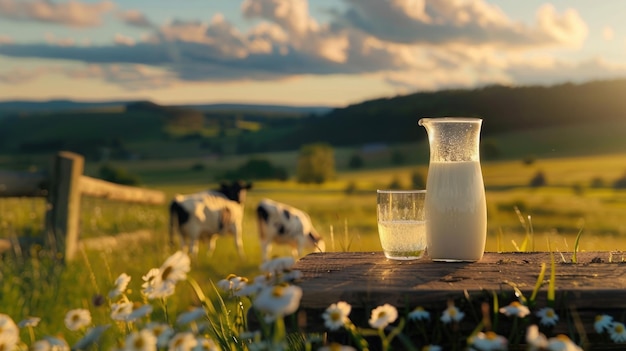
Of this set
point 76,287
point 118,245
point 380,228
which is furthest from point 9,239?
point 380,228

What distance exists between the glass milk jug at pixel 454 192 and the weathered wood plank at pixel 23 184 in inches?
229

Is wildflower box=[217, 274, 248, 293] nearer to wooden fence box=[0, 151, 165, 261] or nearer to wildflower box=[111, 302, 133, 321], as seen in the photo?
wildflower box=[111, 302, 133, 321]

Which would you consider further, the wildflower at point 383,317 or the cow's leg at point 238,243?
the cow's leg at point 238,243

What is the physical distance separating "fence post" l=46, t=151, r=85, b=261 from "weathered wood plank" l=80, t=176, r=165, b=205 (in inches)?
11.3

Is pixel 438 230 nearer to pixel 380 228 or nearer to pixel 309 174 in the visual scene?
pixel 380 228

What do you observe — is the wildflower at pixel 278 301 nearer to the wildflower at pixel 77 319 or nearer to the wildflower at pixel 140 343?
the wildflower at pixel 140 343

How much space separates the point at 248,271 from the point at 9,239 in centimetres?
312

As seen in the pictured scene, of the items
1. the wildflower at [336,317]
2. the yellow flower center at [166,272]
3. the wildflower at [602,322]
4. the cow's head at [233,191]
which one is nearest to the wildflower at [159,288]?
the yellow flower center at [166,272]

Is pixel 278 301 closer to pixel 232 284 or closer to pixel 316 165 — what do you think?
pixel 232 284

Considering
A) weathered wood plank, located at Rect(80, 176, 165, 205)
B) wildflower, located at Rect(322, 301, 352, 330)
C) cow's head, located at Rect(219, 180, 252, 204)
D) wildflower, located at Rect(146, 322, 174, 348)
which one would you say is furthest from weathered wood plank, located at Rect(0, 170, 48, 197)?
wildflower, located at Rect(322, 301, 352, 330)

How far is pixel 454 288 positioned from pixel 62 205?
20.8 feet

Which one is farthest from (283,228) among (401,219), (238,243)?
(401,219)

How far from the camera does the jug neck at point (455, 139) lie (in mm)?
3420

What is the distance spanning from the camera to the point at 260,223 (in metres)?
10.8
